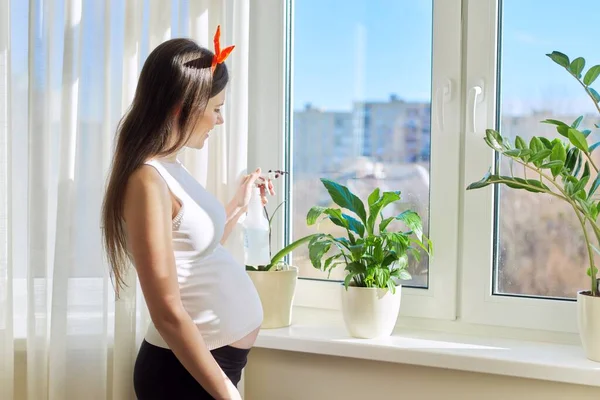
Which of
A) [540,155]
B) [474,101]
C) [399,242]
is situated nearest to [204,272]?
[399,242]

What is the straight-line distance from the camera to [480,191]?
1.98 m

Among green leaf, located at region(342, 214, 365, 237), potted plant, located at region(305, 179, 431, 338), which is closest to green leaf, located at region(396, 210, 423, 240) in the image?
potted plant, located at region(305, 179, 431, 338)

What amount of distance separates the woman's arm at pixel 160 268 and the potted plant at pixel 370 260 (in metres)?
0.55

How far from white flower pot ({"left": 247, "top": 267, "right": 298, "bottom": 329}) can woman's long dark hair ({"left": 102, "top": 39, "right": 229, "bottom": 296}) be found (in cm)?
58

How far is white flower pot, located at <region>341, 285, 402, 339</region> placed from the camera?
189 centimetres

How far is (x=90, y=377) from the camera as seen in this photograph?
6.22ft

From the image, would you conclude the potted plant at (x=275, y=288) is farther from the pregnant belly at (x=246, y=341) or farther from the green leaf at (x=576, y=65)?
the green leaf at (x=576, y=65)

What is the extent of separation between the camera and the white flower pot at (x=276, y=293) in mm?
2031

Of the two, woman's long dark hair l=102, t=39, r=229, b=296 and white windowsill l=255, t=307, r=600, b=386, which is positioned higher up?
woman's long dark hair l=102, t=39, r=229, b=296

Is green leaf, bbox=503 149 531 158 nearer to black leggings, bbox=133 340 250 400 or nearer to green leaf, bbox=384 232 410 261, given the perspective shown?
green leaf, bbox=384 232 410 261

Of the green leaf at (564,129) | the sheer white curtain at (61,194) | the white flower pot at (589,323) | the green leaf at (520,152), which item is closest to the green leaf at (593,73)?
the green leaf at (564,129)

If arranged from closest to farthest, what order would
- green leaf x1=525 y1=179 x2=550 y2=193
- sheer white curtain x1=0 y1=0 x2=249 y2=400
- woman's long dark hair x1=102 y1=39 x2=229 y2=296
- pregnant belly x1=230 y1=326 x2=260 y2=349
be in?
woman's long dark hair x1=102 y1=39 x2=229 y2=296
pregnant belly x1=230 y1=326 x2=260 y2=349
green leaf x1=525 y1=179 x2=550 y2=193
sheer white curtain x1=0 y1=0 x2=249 y2=400

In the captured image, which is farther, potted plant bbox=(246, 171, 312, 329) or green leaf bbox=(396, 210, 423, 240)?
potted plant bbox=(246, 171, 312, 329)

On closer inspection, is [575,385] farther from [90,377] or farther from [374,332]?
[90,377]
